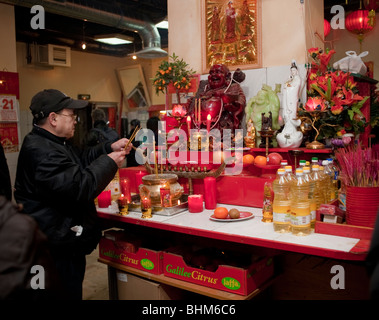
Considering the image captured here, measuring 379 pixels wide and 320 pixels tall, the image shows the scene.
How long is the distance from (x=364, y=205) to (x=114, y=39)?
7.14 meters

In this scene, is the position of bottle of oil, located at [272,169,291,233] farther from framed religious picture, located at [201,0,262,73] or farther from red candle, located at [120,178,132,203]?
framed religious picture, located at [201,0,262,73]

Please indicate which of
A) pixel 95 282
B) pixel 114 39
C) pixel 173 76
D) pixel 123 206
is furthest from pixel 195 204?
pixel 114 39

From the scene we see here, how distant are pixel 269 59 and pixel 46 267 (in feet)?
10.5

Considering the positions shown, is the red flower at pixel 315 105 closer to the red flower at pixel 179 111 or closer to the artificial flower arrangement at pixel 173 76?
the red flower at pixel 179 111

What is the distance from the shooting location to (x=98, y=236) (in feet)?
7.70

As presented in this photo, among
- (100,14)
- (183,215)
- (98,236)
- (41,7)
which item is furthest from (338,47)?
(98,236)

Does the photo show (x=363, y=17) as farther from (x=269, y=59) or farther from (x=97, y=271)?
(x=97, y=271)

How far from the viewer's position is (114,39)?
26.0 ft

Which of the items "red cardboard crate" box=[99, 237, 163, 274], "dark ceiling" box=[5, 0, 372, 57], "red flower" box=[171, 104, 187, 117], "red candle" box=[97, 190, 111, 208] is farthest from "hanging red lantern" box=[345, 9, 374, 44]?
"red cardboard crate" box=[99, 237, 163, 274]

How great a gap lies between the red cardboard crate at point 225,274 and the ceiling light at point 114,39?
614 cm

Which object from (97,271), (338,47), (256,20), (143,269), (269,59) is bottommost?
(97,271)

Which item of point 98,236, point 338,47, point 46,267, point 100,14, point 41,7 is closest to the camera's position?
point 46,267

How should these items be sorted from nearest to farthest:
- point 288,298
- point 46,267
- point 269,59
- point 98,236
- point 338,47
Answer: point 46,267, point 98,236, point 288,298, point 269,59, point 338,47

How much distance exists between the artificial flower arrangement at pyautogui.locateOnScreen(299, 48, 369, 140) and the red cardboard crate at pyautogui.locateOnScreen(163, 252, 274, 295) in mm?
1247
